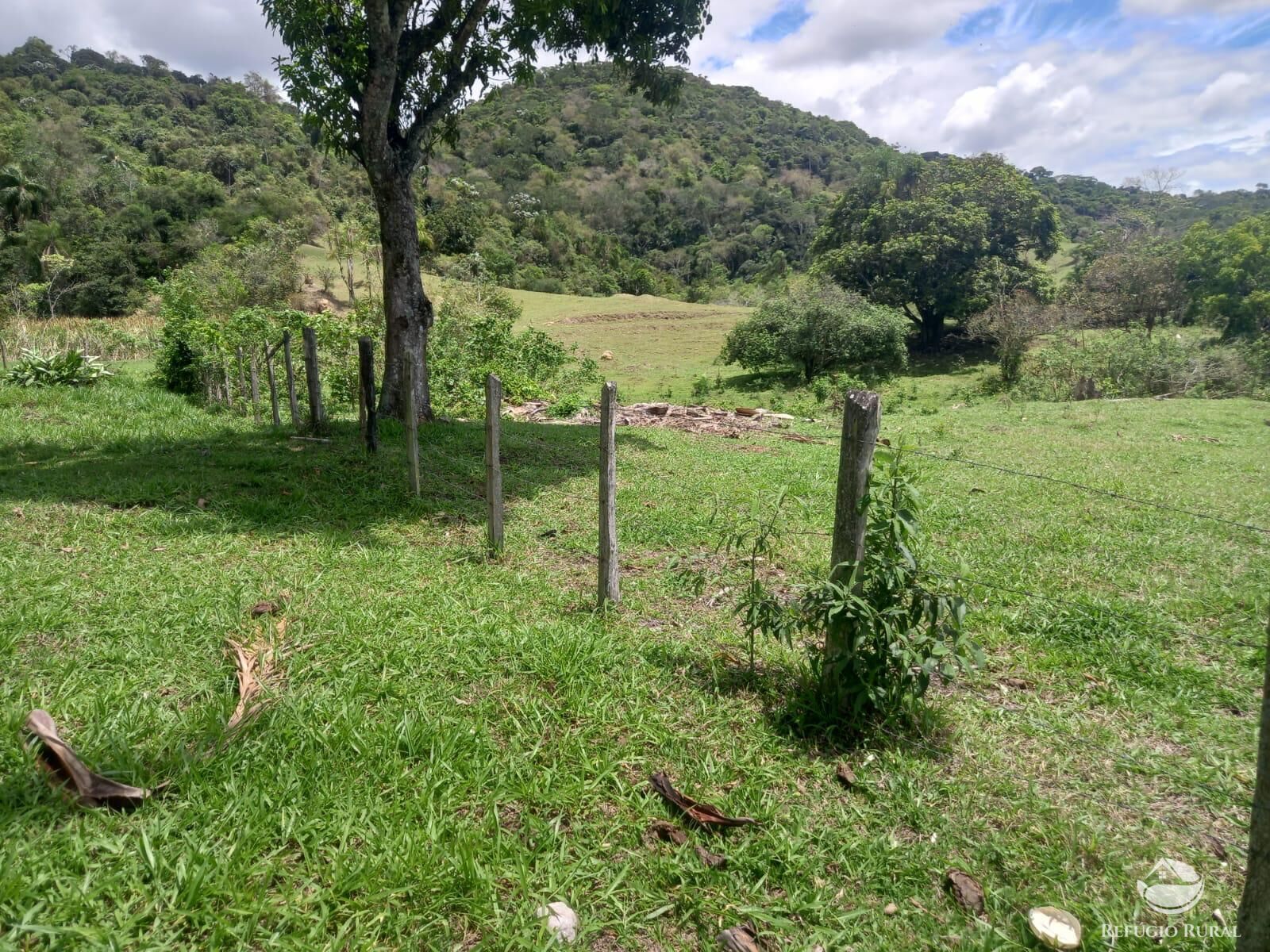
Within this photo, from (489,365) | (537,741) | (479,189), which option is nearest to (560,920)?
(537,741)

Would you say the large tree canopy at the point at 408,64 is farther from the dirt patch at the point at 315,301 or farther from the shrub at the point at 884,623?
the dirt patch at the point at 315,301

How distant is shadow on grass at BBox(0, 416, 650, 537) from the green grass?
81 mm

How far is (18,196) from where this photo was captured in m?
41.8

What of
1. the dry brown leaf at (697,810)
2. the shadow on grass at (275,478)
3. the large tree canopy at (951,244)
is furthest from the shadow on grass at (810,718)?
the large tree canopy at (951,244)

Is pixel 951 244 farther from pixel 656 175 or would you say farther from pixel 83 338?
pixel 656 175

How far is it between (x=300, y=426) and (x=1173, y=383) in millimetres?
24975

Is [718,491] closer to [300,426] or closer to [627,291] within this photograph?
[300,426]

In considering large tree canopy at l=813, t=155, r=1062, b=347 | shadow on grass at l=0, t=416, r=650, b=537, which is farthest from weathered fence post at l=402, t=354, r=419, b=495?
large tree canopy at l=813, t=155, r=1062, b=347

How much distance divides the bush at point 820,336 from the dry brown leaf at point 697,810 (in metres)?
24.9

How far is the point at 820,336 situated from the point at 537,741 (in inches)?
985

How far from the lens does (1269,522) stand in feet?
24.4

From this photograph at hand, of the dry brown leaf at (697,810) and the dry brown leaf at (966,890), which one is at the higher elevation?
the dry brown leaf at (697,810)

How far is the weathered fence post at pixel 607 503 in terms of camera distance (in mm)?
4172

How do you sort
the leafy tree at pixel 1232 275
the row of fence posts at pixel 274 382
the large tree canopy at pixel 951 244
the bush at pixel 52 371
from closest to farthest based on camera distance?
the row of fence posts at pixel 274 382
the bush at pixel 52 371
the leafy tree at pixel 1232 275
the large tree canopy at pixel 951 244
